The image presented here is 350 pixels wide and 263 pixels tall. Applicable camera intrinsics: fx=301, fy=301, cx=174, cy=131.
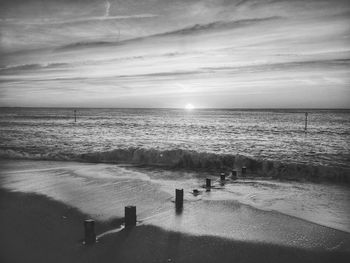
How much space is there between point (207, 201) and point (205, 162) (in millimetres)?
8718

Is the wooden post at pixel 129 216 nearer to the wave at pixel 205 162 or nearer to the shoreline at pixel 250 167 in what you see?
the shoreline at pixel 250 167

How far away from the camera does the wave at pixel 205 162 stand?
49.6 ft

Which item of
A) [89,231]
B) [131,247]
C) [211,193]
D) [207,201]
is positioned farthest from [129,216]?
[211,193]

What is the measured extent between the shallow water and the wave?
2.36m

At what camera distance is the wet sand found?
19.3 feet

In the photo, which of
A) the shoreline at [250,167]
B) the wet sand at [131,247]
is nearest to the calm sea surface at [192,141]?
the shoreline at [250,167]

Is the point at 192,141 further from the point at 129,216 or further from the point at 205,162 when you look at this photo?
the point at 129,216

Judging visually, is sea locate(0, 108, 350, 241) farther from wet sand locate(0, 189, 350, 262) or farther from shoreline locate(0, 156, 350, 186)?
wet sand locate(0, 189, 350, 262)

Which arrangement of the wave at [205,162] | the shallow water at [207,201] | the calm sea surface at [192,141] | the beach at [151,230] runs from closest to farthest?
the beach at [151,230] → the shallow water at [207,201] → the wave at [205,162] → the calm sea surface at [192,141]

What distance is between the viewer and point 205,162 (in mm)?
18406

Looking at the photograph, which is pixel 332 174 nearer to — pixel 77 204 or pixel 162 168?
pixel 162 168

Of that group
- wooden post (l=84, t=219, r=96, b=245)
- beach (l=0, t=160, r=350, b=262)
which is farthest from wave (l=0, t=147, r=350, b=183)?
wooden post (l=84, t=219, r=96, b=245)

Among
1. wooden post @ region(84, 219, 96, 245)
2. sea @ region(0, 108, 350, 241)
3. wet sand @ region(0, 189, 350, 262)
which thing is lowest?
sea @ region(0, 108, 350, 241)

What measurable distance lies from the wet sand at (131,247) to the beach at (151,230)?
0.02 meters
